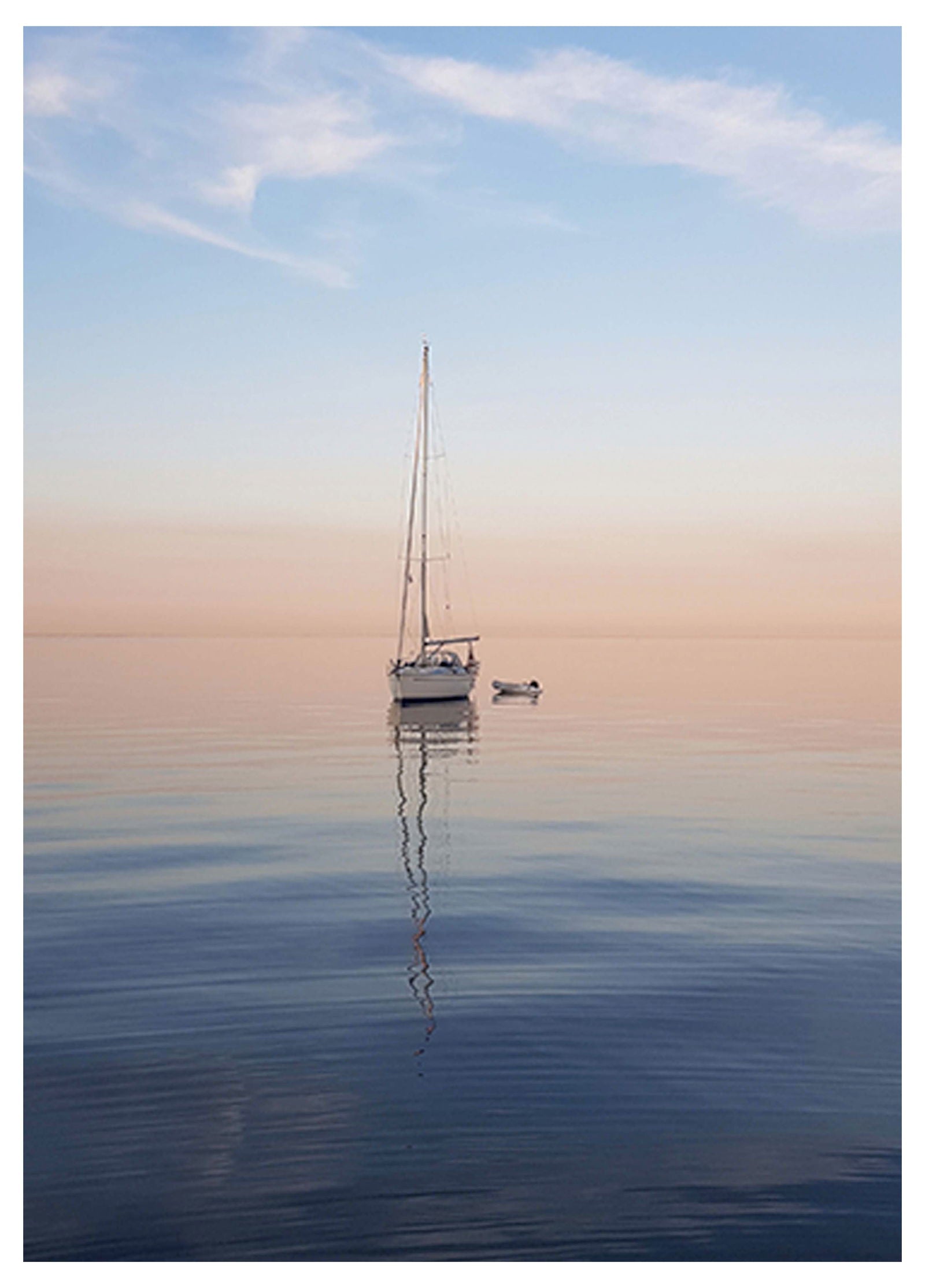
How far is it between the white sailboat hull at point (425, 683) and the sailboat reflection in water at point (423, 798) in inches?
40.7

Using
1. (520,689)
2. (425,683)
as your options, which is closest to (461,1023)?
(425,683)

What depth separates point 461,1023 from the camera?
1580 cm

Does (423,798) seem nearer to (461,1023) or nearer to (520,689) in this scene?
(461,1023)

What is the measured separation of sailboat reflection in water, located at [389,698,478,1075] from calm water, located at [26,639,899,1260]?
0.47ft

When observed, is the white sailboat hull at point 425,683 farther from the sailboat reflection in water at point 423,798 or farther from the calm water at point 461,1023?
the calm water at point 461,1023

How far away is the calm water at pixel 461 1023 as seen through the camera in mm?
10648

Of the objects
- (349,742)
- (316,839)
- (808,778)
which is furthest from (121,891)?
(349,742)

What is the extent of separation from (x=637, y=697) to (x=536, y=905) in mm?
72641

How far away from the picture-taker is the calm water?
10.6m

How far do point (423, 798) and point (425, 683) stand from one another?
142 ft

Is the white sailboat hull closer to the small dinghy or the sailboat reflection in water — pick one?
the sailboat reflection in water

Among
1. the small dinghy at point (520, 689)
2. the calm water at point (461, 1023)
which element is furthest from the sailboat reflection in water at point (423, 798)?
the small dinghy at point (520, 689)

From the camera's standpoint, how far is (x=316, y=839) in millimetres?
30672

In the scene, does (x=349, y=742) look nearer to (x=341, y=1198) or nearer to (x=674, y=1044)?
(x=674, y=1044)
